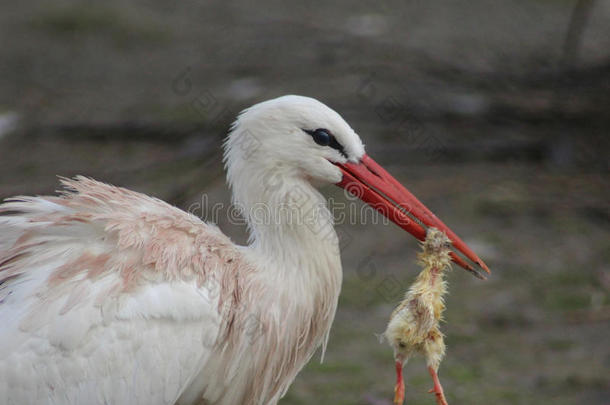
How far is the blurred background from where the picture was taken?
4.96 m

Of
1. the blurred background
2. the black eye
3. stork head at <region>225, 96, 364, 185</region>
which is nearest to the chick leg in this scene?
stork head at <region>225, 96, 364, 185</region>

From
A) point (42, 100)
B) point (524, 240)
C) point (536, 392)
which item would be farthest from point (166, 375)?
point (42, 100)

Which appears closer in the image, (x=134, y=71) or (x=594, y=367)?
(x=594, y=367)

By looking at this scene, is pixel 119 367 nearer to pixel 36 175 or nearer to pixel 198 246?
pixel 198 246

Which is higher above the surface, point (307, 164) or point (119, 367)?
point (307, 164)

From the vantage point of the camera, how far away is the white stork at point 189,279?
290 cm

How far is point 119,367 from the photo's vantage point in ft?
9.56

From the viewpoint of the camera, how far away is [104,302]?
292 centimetres

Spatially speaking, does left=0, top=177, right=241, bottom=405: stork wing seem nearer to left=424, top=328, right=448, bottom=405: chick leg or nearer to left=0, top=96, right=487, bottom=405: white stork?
left=0, top=96, right=487, bottom=405: white stork

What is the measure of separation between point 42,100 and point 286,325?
5.32 meters

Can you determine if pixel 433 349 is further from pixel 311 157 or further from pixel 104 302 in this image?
pixel 104 302

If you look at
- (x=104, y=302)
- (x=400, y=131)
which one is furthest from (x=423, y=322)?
(x=400, y=131)

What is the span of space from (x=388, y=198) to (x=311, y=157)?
13.0 inches

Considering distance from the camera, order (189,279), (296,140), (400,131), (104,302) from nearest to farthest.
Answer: (104,302) → (189,279) → (296,140) → (400,131)
